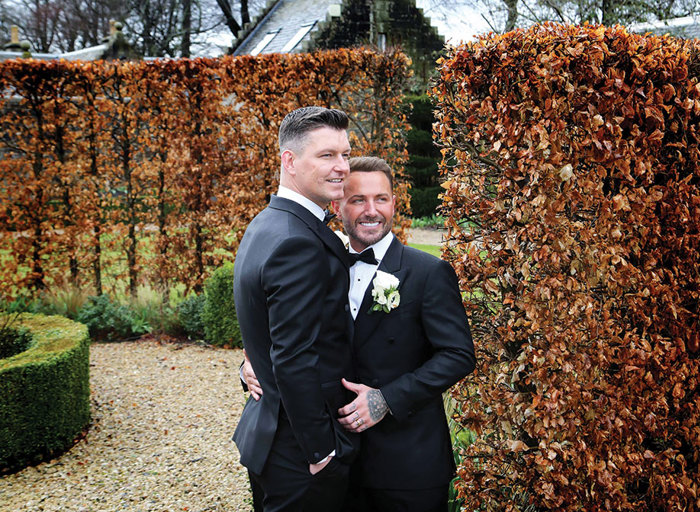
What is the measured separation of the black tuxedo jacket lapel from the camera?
223 centimetres

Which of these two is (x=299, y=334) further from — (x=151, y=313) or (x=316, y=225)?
(x=151, y=313)

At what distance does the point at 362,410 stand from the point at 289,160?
107 cm

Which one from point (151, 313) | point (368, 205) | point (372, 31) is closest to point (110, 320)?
point (151, 313)

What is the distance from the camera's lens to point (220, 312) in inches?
288

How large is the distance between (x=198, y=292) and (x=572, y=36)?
6.93 meters

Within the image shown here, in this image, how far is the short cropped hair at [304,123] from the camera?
2.26m

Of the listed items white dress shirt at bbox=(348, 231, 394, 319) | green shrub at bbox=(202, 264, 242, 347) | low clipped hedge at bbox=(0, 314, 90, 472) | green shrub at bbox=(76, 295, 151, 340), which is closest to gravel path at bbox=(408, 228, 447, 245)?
green shrub at bbox=(202, 264, 242, 347)

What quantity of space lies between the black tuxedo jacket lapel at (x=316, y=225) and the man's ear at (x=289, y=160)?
0.12 meters

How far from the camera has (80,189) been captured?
8219 mm

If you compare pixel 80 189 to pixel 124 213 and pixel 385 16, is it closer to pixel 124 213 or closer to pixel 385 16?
pixel 124 213

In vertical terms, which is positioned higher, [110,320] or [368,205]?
[368,205]

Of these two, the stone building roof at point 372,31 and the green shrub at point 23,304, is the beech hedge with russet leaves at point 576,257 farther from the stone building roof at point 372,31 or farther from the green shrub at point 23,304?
the stone building roof at point 372,31

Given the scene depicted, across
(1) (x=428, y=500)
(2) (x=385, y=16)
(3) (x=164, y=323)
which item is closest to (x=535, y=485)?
(1) (x=428, y=500)

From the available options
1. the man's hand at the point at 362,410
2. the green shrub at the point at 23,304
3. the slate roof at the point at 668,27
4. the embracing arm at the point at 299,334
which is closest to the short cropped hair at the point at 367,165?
the embracing arm at the point at 299,334
